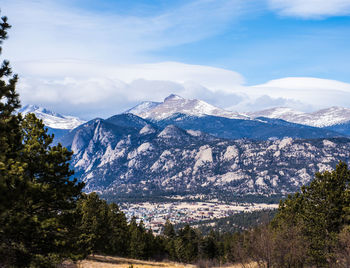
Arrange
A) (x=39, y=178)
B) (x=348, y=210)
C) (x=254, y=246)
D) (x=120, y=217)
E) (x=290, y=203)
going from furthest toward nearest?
(x=120, y=217) → (x=290, y=203) → (x=348, y=210) → (x=254, y=246) → (x=39, y=178)

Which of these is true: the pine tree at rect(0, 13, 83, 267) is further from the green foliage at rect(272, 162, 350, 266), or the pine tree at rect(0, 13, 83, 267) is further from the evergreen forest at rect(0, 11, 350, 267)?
the green foliage at rect(272, 162, 350, 266)

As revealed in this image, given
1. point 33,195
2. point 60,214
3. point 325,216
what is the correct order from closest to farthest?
point 33,195, point 60,214, point 325,216

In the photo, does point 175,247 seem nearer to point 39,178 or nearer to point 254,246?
point 254,246

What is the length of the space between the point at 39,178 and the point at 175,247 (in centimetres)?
9354

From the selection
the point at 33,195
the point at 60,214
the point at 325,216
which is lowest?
the point at 325,216

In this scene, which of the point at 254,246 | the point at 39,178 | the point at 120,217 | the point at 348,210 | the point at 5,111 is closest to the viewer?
the point at 5,111

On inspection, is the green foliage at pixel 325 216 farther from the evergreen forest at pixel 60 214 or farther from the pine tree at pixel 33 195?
the pine tree at pixel 33 195

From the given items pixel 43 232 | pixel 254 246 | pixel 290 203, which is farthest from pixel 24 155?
pixel 290 203

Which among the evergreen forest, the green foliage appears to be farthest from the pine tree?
the green foliage

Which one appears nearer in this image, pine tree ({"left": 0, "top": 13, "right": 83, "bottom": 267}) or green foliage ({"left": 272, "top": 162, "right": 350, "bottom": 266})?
pine tree ({"left": 0, "top": 13, "right": 83, "bottom": 267})

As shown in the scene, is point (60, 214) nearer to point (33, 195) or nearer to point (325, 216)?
point (33, 195)

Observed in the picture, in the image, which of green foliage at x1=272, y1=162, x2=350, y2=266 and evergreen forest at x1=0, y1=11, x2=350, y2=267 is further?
green foliage at x1=272, y1=162, x2=350, y2=266

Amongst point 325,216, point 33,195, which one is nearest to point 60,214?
point 33,195

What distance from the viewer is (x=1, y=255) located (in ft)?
60.6
